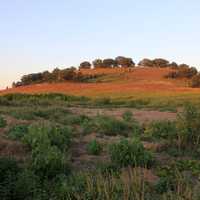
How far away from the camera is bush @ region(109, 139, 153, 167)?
8492 millimetres

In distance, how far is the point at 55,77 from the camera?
7288cm

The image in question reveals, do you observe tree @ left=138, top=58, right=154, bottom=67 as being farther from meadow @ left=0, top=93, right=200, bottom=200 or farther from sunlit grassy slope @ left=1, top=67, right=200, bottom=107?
meadow @ left=0, top=93, right=200, bottom=200

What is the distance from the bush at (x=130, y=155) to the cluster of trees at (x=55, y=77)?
62.5 meters

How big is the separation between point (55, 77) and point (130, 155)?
65.0 m

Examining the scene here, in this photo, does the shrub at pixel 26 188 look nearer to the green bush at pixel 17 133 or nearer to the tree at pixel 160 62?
the green bush at pixel 17 133

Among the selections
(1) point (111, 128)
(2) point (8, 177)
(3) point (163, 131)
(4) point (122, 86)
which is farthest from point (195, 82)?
(2) point (8, 177)

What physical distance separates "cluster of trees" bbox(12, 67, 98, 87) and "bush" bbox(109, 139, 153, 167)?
6249 centimetres

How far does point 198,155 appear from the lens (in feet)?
33.6

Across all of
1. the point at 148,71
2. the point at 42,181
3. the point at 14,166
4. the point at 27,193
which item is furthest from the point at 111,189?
the point at 148,71

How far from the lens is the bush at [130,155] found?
8492 mm

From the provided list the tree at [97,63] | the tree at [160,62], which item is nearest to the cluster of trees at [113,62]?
the tree at [97,63]

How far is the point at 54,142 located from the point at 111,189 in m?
4.44

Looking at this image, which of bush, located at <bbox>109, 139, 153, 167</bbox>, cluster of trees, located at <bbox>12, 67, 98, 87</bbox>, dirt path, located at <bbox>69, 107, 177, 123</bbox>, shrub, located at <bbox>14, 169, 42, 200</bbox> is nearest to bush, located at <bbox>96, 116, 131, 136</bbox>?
dirt path, located at <bbox>69, 107, 177, 123</bbox>

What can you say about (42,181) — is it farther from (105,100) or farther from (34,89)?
(34,89)
